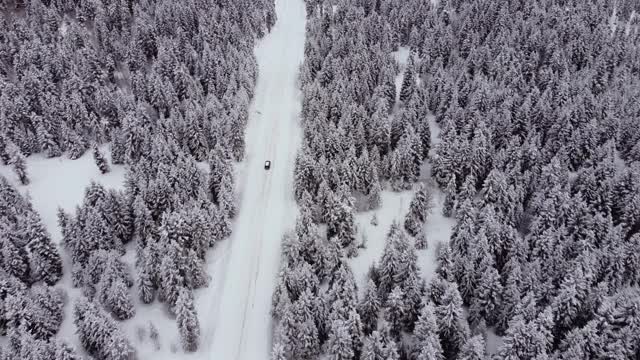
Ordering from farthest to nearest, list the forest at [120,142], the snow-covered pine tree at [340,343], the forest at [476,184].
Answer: the forest at [120,142], the forest at [476,184], the snow-covered pine tree at [340,343]

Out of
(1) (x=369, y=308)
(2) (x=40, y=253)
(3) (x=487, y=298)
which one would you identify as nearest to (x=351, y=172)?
(1) (x=369, y=308)

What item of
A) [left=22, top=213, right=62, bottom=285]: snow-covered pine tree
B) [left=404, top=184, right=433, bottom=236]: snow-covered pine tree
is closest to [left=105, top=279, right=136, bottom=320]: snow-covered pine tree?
[left=22, top=213, right=62, bottom=285]: snow-covered pine tree

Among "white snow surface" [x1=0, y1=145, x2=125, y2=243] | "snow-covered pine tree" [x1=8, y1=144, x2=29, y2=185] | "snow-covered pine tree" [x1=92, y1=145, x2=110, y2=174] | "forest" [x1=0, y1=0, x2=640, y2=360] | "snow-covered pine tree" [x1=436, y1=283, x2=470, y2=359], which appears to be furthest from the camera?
"snow-covered pine tree" [x1=92, y1=145, x2=110, y2=174]

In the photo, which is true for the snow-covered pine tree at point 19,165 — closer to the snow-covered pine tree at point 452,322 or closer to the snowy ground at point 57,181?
the snowy ground at point 57,181

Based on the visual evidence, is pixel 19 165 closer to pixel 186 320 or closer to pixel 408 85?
pixel 186 320

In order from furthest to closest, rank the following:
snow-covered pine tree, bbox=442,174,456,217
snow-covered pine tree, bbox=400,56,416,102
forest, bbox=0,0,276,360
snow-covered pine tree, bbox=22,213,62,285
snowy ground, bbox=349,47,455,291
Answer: snow-covered pine tree, bbox=400,56,416,102 → snow-covered pine tree, bbox=442,174,456,217 → snowy ground, bbox=349,47,455,291 → snow-covered pine tree, bbox=22,213,62,285 → forest, bbox=0,0,276,360

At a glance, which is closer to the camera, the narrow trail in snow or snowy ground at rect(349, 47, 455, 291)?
the narrow trail in snow

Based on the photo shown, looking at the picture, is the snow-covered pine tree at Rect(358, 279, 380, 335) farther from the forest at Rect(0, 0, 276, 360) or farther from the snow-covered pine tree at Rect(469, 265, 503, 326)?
the forest at Rect(0, 0, 276, 360)

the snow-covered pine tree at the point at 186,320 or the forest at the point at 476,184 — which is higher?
the forest at the point at 476,184

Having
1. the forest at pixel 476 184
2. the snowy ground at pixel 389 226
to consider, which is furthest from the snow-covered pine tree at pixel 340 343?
the snowy ground at pixel 389 226
